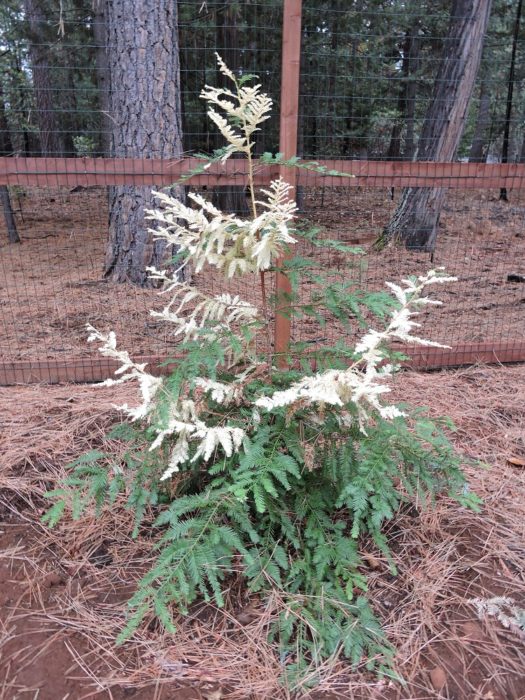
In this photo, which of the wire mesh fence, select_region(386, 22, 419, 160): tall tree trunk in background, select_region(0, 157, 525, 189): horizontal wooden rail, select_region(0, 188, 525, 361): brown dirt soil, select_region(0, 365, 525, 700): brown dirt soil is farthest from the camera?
select_region(386, 22, 419, 160): tall tree trunk in background

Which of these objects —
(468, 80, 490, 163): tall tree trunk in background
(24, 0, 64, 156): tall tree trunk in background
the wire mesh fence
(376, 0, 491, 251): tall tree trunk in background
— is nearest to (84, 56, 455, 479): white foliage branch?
the wire mesh fence

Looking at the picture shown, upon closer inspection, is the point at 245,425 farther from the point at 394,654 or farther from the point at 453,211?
the point at 453,211

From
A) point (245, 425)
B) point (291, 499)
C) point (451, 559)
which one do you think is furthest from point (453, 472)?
point (245, 425)

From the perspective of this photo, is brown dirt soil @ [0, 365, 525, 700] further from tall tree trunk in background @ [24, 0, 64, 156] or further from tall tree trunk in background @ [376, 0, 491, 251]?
tall tree trunk in background @ [24, 0, 64, 156]

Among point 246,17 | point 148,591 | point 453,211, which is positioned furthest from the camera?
point 453,211

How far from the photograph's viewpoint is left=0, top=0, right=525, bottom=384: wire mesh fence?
320 centimetres

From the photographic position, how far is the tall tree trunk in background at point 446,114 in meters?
6.93

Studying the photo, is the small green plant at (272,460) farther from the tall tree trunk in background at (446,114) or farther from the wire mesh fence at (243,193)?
the tall tree trunk in background at (446,114)

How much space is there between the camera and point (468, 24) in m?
6.90

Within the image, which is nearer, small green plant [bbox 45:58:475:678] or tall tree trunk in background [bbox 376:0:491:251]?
small green plant [bbox 45:58:475:678]

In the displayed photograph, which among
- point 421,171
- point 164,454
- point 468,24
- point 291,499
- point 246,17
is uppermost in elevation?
point 246,17

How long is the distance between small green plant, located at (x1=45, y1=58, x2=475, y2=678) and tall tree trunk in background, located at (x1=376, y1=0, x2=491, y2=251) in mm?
5203

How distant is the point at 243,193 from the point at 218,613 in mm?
2335

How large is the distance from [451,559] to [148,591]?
1.17m
